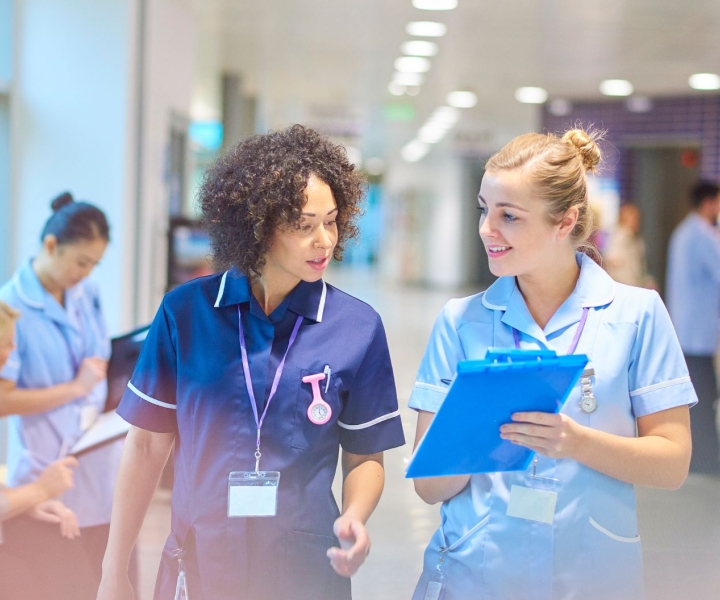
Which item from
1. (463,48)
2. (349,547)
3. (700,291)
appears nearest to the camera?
(349,547)

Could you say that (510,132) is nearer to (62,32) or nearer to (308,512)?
(62,32)

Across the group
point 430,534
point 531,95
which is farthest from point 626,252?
point 430,534

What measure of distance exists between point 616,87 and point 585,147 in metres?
11.3

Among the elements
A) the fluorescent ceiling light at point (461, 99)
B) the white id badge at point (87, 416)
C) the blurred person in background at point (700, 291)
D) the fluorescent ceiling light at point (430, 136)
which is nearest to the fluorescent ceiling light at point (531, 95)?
the fluorescent ceiling light at point (461, 99)

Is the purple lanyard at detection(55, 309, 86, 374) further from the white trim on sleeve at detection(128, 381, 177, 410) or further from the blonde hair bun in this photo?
the blonde hair bun

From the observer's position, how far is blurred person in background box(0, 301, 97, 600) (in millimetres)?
2670

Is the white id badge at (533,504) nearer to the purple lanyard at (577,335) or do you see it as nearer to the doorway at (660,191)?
the purple lanyard at (577,335)

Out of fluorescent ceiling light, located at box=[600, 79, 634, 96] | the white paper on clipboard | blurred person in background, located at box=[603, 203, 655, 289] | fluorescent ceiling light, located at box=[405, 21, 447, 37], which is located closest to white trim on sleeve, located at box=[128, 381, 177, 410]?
the white paper on clipboard

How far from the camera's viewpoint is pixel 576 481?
177cm

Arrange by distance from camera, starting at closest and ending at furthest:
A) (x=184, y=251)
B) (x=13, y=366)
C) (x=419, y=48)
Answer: (x=13, y=366)
(x=184, y=251)
(x=419, y=48)

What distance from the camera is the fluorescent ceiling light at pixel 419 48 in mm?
9280

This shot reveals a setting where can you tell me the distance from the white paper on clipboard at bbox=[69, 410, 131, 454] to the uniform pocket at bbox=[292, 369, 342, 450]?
1.34 metres

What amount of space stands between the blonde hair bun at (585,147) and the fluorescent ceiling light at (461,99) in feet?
38.1

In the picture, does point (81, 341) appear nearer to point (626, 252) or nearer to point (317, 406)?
point (317, 406)
